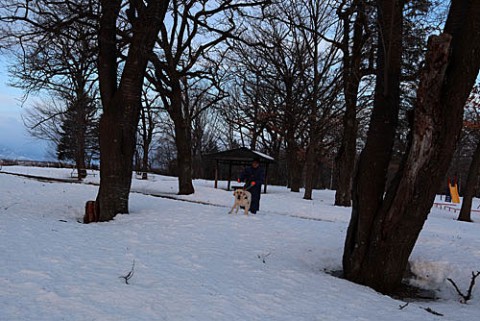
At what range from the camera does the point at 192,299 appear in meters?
3.87

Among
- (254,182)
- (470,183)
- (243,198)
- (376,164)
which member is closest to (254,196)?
(254,182)

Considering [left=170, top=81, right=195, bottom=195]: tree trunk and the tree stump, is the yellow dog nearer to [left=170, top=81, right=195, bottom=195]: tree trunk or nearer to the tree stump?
the tree stump

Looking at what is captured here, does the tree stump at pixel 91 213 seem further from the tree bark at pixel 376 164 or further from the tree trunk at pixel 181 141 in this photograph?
the tree trunk at pixel 181 141

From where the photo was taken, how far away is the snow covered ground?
11.5 feet

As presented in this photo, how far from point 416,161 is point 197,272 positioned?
12.0 ft

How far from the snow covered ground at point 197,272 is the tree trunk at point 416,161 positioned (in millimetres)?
612

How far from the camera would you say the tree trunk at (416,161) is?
15.8ft

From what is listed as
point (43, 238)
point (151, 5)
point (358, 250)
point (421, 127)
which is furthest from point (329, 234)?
point (151, 5)

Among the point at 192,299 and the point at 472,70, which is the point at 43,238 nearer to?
the point at 192,299

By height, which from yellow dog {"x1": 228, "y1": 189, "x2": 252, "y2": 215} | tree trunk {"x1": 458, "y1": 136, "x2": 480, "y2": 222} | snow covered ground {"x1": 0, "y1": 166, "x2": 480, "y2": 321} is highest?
tree trunk {"x1": 458, "y1": 136, "x2": 480, "y2": 222}

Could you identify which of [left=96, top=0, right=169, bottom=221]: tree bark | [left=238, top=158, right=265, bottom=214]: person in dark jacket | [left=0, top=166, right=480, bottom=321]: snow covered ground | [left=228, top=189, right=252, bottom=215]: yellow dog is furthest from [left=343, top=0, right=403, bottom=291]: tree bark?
[left=96, top=0, right=169, bottom=221]: tree bark

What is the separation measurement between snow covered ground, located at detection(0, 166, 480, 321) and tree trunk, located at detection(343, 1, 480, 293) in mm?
612

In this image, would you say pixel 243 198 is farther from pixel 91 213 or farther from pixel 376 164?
pixel 376 164

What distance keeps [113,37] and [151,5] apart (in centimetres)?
147
